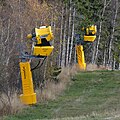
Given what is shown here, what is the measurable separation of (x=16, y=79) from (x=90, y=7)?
70.1 ft

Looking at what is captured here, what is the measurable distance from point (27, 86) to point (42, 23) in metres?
5.91

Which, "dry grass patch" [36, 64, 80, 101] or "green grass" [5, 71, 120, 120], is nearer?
"green grass" [5, 71, 120, 120]

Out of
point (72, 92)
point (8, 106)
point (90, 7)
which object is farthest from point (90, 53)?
point (8, 106)

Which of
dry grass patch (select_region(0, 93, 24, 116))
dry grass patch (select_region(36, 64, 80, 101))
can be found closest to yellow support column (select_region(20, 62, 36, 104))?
dry grass patch (select_region(0, 93, 24, 116))

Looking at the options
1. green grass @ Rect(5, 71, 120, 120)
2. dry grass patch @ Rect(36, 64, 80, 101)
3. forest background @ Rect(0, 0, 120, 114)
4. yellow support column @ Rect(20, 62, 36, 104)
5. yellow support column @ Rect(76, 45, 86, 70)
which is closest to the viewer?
green grass @ Rect(5, 71, 120, 120)

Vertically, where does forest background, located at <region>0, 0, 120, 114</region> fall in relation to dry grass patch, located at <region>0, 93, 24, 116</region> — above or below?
above

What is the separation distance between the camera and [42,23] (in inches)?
939

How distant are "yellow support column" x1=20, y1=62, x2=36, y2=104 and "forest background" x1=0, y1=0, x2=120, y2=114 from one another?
59cm

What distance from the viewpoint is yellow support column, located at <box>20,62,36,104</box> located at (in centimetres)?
1848

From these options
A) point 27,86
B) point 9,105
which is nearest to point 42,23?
point 27,86

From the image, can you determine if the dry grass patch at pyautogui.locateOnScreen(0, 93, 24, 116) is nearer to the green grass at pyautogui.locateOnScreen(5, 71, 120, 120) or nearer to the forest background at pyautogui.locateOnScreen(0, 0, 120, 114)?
the forest background at pyautogui.locateOnScreen(0, 0, 120, 114)

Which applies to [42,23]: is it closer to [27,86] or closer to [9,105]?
[27,86]

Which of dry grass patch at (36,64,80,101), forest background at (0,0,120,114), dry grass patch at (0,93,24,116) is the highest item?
forest background at (0,0,120,114)

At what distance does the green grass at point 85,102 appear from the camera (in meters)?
15.9
